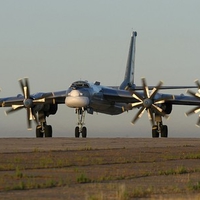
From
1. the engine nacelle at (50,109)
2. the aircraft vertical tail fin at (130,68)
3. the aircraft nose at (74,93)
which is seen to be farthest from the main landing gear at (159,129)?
the aircraft vertical tail fin at (130,68)

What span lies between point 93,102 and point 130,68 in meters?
16.3

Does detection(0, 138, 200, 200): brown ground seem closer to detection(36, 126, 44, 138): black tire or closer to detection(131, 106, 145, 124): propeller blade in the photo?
detection(131, 106, 145, 124): propeller blade

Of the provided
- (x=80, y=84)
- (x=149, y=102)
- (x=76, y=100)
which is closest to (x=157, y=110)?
(x=149, y=102)

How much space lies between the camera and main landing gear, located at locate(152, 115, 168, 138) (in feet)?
170

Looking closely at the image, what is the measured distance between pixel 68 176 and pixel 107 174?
112cm

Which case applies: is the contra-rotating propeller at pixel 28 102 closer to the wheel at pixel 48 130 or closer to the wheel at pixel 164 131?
the wheel at pixel 48 130

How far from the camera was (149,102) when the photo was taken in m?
50.1

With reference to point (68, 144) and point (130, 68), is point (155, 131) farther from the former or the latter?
point (68, 144)

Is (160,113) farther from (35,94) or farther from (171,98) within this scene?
(35,94)

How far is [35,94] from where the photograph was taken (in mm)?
53000

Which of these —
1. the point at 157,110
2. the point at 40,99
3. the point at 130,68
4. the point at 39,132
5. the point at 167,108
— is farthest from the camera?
the point at 130,68

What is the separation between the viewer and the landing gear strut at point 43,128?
5278cm

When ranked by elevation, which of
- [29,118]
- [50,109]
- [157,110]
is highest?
[50,109]

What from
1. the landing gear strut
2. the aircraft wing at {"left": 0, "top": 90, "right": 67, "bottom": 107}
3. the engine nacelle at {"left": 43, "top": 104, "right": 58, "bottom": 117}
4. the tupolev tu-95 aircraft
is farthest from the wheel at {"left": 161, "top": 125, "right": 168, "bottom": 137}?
the engine nacelle at {"left": 43, "top": 104, "right": 58, "bottom": 117}
